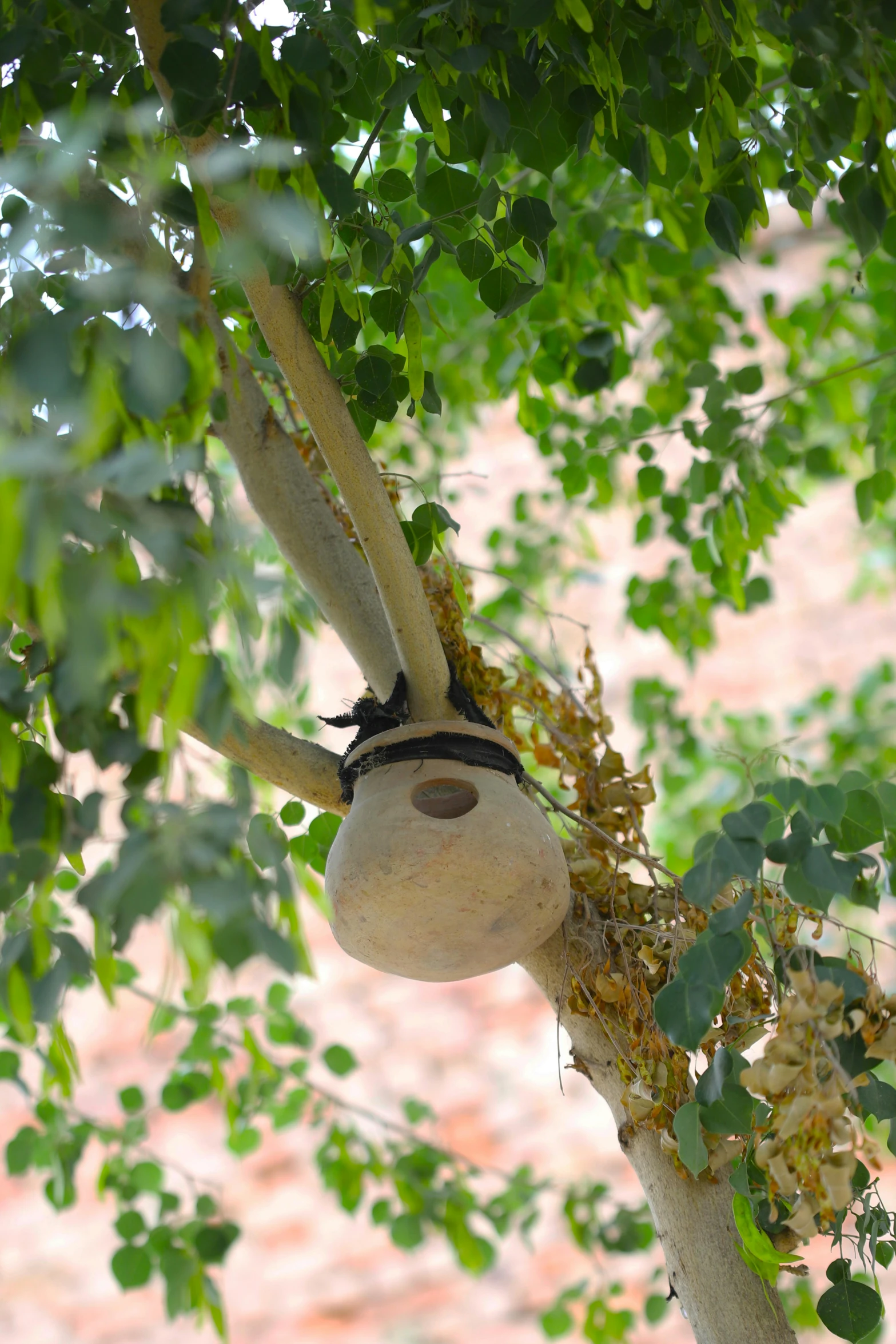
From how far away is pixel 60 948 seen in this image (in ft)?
2.06

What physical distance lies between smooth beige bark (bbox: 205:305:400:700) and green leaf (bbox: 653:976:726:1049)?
0.43m

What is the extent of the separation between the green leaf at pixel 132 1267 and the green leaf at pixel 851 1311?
1037 mm

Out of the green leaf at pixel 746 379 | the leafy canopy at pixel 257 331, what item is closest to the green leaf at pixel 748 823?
the leafy canopy at pixel 257 331

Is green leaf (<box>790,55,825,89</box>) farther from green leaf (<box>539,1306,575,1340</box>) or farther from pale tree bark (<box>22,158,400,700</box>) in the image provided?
green leaf (<box>539,1306,575,1340</box>)

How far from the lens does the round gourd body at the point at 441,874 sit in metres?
0.91

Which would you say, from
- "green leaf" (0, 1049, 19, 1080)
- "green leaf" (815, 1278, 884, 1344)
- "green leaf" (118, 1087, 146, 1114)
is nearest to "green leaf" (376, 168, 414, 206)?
"green leaf" (815, 1278, 884, 1344)

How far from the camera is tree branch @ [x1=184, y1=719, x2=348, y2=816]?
109cm

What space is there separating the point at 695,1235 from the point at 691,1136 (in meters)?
0.20

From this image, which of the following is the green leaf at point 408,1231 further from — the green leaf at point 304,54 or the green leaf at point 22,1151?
the green leaf at point 304,54

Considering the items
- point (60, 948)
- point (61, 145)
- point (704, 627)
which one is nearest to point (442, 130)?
point (61, 145)

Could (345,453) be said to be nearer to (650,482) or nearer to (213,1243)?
(650,482)

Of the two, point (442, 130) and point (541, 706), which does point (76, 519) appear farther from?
point (541, 706)

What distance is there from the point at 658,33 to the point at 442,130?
0.56ft

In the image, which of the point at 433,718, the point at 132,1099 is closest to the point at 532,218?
the point at 433,718
